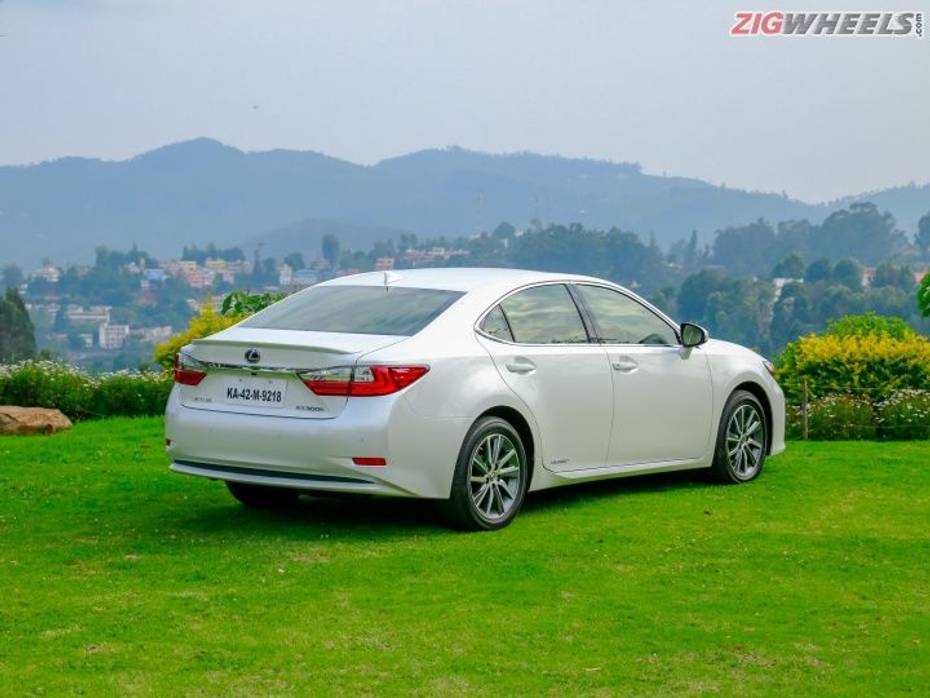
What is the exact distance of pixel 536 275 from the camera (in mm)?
11047

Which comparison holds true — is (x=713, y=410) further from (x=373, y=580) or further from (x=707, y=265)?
(x=707, y=265)

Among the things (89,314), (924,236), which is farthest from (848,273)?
(924,236)

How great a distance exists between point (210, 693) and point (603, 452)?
5.04m

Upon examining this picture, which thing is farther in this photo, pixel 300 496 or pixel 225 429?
pixel 300 496

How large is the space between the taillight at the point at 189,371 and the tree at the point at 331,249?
151 m

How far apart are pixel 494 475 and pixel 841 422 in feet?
28.9

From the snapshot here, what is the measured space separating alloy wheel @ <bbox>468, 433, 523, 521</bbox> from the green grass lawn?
19 centimetres

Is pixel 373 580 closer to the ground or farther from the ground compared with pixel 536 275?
closer to the ground

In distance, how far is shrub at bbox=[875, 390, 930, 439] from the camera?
58.0 feet

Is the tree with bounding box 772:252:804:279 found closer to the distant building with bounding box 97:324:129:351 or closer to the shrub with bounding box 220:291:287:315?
the distant building with bounding box 97:324:129:351

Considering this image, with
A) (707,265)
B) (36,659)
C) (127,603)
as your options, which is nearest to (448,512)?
(127,603)

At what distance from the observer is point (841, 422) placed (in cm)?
1797

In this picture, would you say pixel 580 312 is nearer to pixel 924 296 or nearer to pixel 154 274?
pixel 924 296

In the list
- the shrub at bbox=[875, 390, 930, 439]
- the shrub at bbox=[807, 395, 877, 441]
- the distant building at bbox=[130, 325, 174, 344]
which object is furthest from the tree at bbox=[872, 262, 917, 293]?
the shrub at bbox=[807, 395, 877, 441]
